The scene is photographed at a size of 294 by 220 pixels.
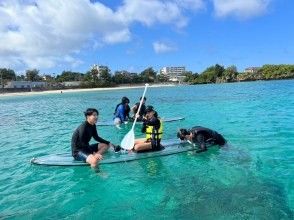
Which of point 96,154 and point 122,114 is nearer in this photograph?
point 96,154

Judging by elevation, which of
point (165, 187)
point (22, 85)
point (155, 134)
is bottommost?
point (22, 85)

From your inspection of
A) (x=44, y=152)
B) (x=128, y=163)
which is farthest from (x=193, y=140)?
(x=44, y=152)

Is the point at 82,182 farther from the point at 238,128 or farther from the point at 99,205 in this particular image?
the point at 238,128

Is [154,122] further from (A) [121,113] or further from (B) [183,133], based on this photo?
(A) [121,113]

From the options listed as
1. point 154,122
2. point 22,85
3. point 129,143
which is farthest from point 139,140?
point 22,85

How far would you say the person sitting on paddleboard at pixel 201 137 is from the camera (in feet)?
40.0

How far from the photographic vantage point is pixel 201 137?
1224 cm

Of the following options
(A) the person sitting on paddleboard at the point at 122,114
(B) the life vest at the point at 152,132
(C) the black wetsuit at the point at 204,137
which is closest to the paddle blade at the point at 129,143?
(B) the life vest at the point at 152,132

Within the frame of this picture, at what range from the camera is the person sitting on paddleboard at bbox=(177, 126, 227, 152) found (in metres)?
12.2

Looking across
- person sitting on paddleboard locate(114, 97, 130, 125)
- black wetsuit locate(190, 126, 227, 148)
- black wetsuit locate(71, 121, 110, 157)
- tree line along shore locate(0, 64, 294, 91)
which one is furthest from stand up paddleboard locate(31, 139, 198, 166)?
tree line along shore locate(0, 64, 294, 91)

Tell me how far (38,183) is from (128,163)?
2.60m

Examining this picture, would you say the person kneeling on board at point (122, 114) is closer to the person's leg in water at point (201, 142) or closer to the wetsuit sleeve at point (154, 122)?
the wetsuit sleeve at point (154, 122)

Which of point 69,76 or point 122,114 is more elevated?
point 122,114

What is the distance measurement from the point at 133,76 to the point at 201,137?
168131mm
